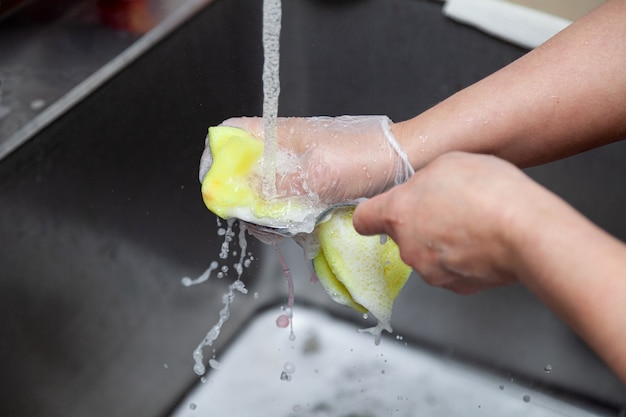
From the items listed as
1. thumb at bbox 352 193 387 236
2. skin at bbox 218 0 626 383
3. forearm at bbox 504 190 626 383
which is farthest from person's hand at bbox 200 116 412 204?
forearm at bbox 504 190 626 383

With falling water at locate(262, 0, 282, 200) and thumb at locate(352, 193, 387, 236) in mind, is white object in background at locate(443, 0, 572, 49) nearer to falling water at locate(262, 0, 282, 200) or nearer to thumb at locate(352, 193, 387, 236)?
falling water at locate(262, 0, 282, 200)

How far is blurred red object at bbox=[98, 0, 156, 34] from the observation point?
27.8 inches

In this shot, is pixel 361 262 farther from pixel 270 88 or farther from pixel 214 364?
pixel 214 364

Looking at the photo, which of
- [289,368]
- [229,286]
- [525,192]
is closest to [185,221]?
[229,286]

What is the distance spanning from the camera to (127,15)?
28.5 inches

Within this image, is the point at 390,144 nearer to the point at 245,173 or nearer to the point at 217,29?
the point at 245,173

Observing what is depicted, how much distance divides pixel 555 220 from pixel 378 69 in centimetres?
49

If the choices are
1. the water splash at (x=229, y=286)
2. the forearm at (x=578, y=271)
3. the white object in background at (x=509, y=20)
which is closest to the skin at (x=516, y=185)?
the forearm at (x=578, y=271)

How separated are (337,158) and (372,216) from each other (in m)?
0.16

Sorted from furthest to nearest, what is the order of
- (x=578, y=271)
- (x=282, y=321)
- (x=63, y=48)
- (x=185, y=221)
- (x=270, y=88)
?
1. (x=282, y=321)
2. (x=185, y=221)
3. (x=63, y=48)
4. (x=270, y=88)
5. (x=578, y=271)

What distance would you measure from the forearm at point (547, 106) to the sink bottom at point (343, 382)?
339 mm

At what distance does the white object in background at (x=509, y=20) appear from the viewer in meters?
0.74

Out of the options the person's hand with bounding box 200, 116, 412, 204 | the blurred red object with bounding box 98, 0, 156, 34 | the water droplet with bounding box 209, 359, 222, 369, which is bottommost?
the water droplet with bounding box 209, 359, 222, 369

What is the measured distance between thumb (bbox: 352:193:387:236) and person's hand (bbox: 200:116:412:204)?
131mm
